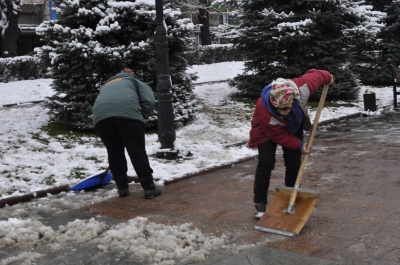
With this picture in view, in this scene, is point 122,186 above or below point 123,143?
below

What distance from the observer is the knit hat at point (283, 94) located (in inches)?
203

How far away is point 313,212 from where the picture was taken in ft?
19.3

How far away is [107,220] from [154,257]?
4.73 feet

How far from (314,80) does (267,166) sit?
0.98 meters

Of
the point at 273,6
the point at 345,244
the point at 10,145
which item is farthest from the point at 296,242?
the point at 273,6

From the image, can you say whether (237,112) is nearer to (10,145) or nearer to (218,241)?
(10,145)

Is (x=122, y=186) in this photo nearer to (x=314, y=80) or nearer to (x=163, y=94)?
(x=163, y=94)

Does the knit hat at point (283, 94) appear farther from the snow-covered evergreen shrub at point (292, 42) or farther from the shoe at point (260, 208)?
the snow-covered evergreen shrub at point (292, 42)

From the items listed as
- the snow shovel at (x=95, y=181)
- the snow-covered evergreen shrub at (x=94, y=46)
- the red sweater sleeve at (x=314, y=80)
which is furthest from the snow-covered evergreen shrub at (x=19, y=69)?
the red sweater sleeve at (x=314, y=80)

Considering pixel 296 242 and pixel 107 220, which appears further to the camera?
pixel 107 220

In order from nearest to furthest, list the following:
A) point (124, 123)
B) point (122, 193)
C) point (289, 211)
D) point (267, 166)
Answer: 1. point (289, 211)
2. point (267, 166)
3. point (124, 123)
4. point (122, 193)

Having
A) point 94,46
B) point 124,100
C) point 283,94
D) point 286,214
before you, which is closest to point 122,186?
point 124,100

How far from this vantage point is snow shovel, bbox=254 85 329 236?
523 cm

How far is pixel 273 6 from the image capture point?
16.1 meters
